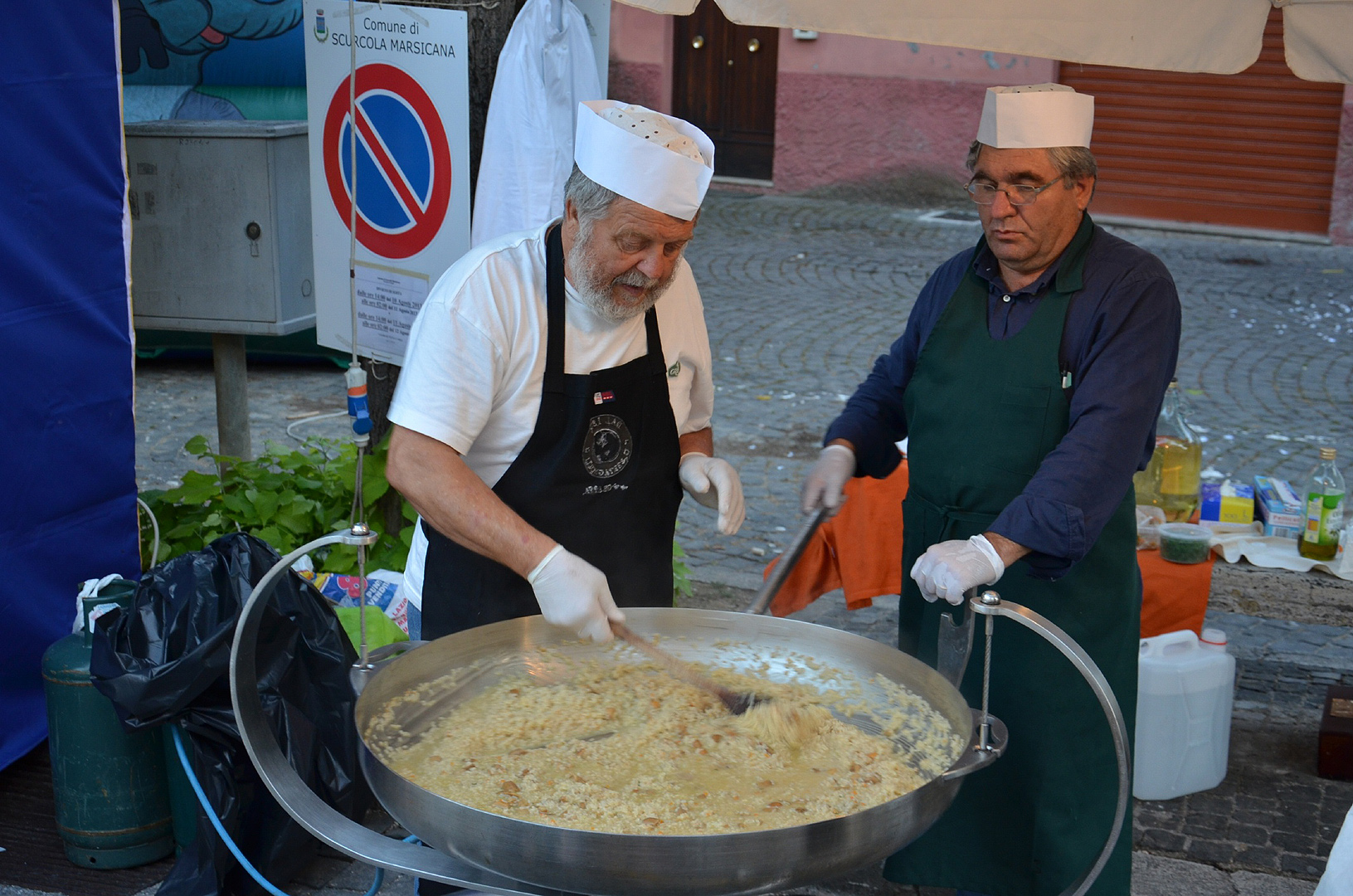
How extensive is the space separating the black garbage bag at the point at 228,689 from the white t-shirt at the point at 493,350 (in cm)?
91

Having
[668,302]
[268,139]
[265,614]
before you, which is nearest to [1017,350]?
[668,302]

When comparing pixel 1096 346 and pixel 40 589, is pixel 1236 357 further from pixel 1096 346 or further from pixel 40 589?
pixel 40 589

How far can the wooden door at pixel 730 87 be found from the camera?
12.5 meters

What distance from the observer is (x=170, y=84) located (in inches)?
239

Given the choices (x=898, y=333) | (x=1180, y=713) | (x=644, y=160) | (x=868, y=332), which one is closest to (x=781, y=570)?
(x=644, y=160)

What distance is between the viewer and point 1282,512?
3654mm

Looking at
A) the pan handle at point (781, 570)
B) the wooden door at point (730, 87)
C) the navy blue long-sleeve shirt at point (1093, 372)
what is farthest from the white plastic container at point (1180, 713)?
the wooden door at point (730, 87)

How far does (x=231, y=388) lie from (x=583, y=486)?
9.28 ft

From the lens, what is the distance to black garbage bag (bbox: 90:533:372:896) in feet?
8.88

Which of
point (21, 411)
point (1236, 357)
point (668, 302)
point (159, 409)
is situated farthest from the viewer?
point (1236, 357)

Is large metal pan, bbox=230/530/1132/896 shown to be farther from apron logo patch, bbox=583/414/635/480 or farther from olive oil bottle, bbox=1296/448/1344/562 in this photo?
Answer: olive oil bottle, bbox=1296/448/1344/562

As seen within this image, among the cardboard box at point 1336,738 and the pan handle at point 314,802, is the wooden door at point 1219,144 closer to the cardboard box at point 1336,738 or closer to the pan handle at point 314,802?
the cardboard box at point 1336,738

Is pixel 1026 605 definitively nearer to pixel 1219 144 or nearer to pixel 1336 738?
pixel 1336 738

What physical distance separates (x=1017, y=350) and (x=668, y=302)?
640 mm
